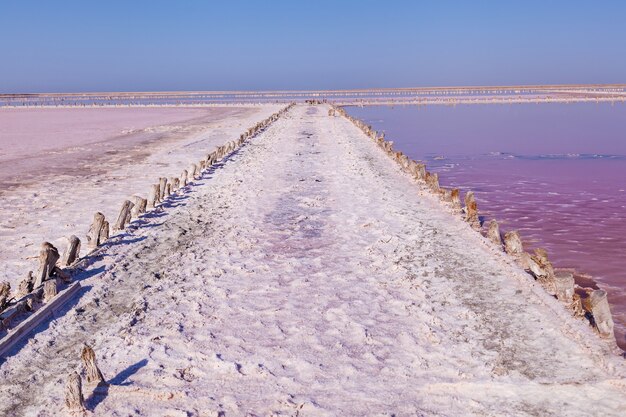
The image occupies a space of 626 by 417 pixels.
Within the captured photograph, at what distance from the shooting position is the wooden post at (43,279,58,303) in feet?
19.8

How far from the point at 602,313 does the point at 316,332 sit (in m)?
2.63

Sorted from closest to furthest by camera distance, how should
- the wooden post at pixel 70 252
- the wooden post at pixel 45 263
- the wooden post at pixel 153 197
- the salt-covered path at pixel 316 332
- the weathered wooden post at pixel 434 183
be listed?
the salt-covered path at pixel 316 332 < the wooden post at pixel 45 263 < the wooden post at pixel 70 252 < the wooden post at pixel 153 197 < the weathered wooden post at pixel 434 183

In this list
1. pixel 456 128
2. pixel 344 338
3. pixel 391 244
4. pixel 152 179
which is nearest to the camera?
pixel 344 338

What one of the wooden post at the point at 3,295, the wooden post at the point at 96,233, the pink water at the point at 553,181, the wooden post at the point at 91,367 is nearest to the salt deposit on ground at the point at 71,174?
the wooden post at the point at 96,233

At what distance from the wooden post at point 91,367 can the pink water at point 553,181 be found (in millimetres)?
4673

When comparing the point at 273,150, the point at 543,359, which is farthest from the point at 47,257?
the point at 273,150

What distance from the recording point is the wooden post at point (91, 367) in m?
4.44

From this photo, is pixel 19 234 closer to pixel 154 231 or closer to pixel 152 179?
pixel 154 231

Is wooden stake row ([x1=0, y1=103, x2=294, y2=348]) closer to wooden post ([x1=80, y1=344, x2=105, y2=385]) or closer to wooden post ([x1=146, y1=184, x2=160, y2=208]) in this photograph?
wooden post ([x1=146, y1=184, x2=160, y2=208])

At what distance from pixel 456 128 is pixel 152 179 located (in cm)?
2165

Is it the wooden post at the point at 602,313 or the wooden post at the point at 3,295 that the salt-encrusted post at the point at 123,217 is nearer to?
the wooden post at the point at 3,295

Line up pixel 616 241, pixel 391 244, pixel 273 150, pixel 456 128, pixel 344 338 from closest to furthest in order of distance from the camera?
pixel 344 338 < pixel 391 244 < pixel 616 241 < pixel 273 150 < pixel 456 128

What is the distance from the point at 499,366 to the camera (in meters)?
4.77

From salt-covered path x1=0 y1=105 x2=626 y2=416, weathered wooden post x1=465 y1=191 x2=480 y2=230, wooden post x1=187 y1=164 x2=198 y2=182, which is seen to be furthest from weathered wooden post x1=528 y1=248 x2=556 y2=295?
wooden post x1=187 y1=164 x2=198 y2=182
